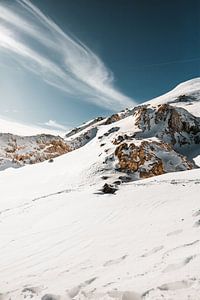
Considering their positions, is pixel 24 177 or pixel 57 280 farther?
pixel 24 177

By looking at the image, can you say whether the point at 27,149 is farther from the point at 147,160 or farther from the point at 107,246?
the point at 107,246

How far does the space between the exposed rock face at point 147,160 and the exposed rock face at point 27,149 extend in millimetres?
27878

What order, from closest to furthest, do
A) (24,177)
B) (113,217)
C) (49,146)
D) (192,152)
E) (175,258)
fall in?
(175,258) → (113,217) → (24,177) → (192,152) → (49,146)

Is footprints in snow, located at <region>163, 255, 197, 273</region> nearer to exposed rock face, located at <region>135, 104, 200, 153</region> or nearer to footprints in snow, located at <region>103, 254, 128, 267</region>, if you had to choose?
footprints in snow, located at <region>103, 254, 128, 267</region>

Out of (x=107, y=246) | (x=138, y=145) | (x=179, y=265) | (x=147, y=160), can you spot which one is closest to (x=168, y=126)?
(x=138, y=145)

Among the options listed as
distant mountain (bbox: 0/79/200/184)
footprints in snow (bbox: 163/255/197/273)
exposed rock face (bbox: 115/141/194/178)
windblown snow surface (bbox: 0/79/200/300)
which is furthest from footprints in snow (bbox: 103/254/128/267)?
exposed rock face (bbox: 115/141/194/178)

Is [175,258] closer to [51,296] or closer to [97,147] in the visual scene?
[51,296]

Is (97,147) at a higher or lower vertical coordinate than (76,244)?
higher

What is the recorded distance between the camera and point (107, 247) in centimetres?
1005

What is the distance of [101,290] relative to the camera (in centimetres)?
677

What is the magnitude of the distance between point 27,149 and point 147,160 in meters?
38.0

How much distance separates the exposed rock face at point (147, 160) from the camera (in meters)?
35.0

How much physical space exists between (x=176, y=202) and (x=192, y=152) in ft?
112

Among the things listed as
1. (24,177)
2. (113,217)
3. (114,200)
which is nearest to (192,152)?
(24,177)
